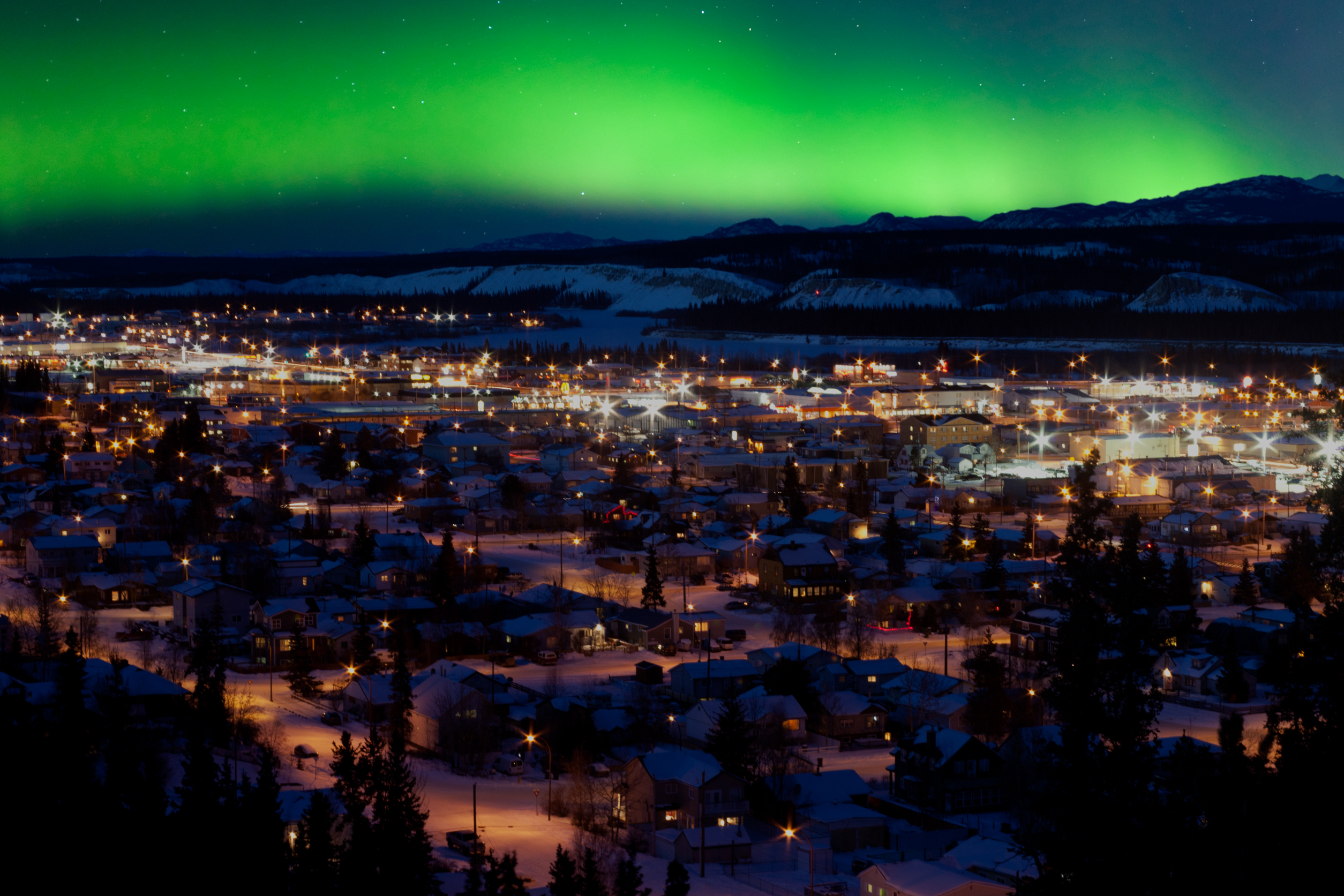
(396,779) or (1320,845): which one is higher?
(1320,845)

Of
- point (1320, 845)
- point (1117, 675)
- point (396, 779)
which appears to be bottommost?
point (396, 779)

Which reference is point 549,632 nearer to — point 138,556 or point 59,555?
point 138,556

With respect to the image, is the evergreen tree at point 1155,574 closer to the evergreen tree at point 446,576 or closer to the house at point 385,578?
the evergreen tree at point 446,576

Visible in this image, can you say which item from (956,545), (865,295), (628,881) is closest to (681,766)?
(628,881)

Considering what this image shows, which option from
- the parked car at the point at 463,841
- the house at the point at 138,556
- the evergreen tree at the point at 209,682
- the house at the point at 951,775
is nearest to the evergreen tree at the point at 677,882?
the parked car at the point at 463,841

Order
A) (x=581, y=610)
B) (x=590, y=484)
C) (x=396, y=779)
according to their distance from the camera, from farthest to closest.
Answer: (x=590, y=484) < (x=581, y=610) < (x=396, y=779)

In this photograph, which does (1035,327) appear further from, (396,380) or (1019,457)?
(1019,457)

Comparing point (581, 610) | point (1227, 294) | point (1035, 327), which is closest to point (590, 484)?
point (581, 610)
